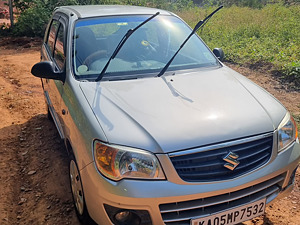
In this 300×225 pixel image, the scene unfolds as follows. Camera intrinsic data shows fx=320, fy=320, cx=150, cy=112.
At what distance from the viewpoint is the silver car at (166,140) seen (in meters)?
2.02

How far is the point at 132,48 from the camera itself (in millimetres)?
3258

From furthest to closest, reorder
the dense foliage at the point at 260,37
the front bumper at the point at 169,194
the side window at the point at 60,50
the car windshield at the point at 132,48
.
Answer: the dense foliage at the point at 260,37 → the side window at the point at 60,50 → the car windshield at the point at 132,48 → the front bumper at the point at 169,194

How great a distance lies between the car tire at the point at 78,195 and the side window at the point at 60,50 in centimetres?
111

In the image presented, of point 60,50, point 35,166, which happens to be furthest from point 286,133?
point 35,166

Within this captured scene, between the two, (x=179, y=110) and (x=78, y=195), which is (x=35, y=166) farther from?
(x=179, y=110)

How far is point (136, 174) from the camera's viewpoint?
204cm

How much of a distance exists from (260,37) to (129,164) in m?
8.19

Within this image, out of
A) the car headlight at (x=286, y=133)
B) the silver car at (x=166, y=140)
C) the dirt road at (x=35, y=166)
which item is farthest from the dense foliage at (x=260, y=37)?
the silver car at (x=166, y=140)

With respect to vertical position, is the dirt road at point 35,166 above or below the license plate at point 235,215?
below

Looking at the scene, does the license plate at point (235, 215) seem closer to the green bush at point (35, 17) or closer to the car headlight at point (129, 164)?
the car headlight at point (129, 164)

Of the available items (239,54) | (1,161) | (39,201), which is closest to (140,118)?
(39,201)

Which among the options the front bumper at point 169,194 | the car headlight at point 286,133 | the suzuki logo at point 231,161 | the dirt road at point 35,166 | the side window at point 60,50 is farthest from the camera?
the side window at point 60,50

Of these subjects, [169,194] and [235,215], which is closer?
[169,194]

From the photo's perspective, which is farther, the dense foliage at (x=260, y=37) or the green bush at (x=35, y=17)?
the green bush at (x=35, y=17)
